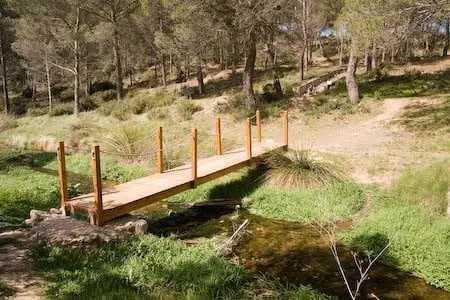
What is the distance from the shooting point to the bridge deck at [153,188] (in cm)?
670

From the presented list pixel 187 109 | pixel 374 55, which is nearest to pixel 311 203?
pixel 187 109

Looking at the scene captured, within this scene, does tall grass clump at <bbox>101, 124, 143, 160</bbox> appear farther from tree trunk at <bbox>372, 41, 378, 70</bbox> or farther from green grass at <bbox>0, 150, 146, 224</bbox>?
tree trunk at <bbox>372, 41, 378, 70</bbox>

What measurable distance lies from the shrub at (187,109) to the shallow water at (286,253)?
975 centimetres

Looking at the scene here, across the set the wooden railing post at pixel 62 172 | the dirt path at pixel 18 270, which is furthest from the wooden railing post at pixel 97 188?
the dirt path at pixel 18 270

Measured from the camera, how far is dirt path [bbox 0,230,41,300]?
4.53 meters

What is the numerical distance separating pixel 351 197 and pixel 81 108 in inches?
857

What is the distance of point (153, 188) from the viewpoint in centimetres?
773

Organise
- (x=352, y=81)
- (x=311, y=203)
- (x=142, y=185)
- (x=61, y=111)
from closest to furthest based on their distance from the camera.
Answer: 1. (x=142, y=185)
2. (x=311, y=203)
3. (x=352, y=81)
4. (x=61, y=111)

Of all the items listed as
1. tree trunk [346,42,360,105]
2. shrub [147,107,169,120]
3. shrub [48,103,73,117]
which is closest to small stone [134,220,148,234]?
shrub [147,107,169,120]

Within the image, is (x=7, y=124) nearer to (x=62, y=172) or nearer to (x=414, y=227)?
(x=62, y=172)

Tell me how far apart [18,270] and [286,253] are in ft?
13.2

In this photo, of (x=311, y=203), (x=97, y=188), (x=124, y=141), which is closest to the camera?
(x=97, y=188)

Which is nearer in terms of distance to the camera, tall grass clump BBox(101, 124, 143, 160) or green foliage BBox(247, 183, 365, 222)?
green foliage BBox(247, 183, 365, 222)

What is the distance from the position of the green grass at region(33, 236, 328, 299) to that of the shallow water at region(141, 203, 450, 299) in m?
0.59
